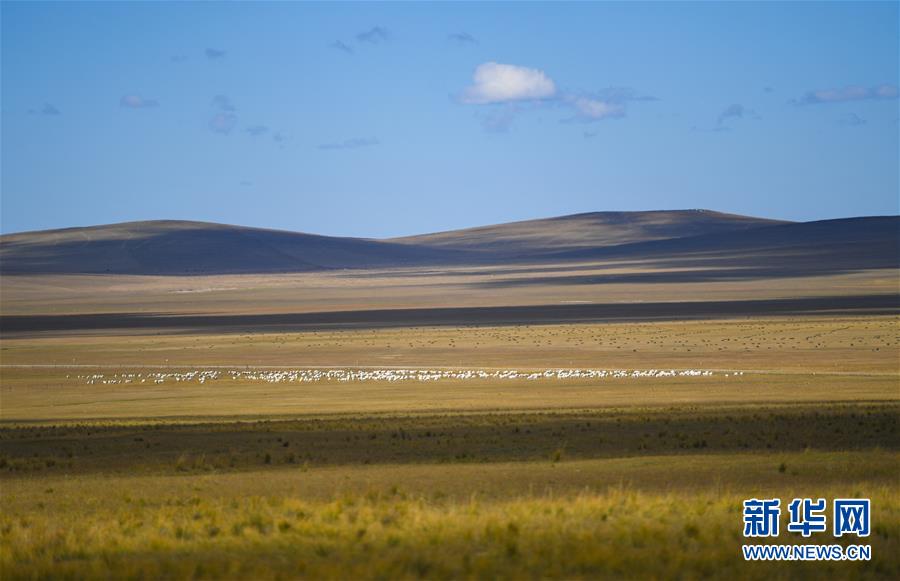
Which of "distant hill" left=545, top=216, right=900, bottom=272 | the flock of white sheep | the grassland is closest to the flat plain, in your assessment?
the grassland

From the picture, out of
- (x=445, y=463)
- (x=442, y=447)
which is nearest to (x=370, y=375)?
(x=442, y=447)

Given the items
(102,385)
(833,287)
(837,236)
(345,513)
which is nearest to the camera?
(345,513)

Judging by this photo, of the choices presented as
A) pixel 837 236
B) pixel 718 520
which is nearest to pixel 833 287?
pixel 837 236

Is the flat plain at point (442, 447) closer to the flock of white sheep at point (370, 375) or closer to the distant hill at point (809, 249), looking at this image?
the flock of white sheep at point (370, 375)

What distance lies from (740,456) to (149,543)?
415 inches

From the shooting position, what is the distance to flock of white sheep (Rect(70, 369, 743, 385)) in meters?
44.0

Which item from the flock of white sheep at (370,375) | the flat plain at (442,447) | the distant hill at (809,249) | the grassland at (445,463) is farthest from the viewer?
the distant hill at (809,249)

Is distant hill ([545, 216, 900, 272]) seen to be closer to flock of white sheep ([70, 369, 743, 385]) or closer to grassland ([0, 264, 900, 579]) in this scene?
grassland ([0, 264, 900, 579])

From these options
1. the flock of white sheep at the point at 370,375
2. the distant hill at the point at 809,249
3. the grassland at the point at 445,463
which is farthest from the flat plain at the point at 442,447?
the distant hill at the point at 809,249

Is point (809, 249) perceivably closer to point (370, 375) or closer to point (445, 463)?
point (370, 375)

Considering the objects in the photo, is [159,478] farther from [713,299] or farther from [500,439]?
[713,299]

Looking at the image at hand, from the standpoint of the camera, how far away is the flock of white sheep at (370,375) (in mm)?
44000

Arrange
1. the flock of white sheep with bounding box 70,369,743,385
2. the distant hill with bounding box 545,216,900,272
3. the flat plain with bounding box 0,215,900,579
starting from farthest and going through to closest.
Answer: the distant hill with bounding box 545,216,900,272 → the flock of white sheep with bounding box 70,369,743,385 → the flat plain with bounding box 0,215,900,579

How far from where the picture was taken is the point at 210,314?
9581 cm
